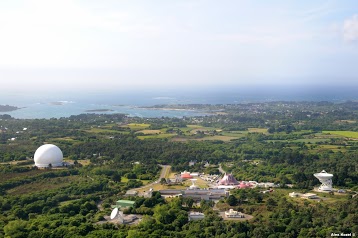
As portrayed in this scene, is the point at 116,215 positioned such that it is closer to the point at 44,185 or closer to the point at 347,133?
the point at 44,185

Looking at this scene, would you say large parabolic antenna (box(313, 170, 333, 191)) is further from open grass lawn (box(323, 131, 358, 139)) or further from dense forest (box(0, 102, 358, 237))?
open grass lawn (box(323, 131, 358, 139))

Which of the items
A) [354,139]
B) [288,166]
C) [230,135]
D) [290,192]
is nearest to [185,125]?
[230,135]

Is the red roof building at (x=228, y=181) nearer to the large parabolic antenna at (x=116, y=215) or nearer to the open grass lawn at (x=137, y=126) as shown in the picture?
the large parabolic antenna at (x=116, y=215)

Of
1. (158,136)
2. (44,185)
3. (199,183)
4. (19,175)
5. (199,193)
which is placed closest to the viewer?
(199,193)

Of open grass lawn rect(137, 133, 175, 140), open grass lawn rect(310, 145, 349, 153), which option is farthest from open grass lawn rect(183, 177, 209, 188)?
open grass lawn rect(137, 133, 175, 140)

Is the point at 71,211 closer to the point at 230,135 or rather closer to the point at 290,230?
the point at 290,230

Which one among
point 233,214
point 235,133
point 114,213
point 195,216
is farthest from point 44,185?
point 235,133
